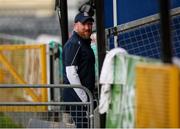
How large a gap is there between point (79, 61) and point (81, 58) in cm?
5

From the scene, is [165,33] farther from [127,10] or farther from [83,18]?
[127,10]

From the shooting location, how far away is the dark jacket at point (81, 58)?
27.5 ft

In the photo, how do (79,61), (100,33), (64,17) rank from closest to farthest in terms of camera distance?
(100,33) → (79,61) → (64,17)

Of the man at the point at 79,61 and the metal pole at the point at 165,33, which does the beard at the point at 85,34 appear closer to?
the man at the point at 79,61

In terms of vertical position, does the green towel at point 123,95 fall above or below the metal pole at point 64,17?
below

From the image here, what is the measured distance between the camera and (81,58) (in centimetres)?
848

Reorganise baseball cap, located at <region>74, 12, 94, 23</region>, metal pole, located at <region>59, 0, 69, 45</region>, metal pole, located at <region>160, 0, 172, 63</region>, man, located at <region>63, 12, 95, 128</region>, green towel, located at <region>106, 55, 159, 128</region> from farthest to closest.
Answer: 1. metal pole, located at <region>59, 0, 69, 45</region>
2. baseball cap, located at <region>74, 12, 94, 23</region>
3. man, located at <region>63, 12, 95, 128</region>
4. green towel, located at <region>106, 55, 159, 128</region>
5. metal pole, located at <region>160, 0, 172, 63</region>

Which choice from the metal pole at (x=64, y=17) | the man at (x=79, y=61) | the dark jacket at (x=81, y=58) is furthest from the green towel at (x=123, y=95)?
the metal pole at (x=64, y=17)

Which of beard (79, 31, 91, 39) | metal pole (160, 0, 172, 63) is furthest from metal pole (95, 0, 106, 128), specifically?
metal pole (160, 0, 172, 63)

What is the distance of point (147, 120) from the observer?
5.71m

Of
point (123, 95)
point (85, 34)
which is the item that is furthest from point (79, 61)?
point (123, 95)

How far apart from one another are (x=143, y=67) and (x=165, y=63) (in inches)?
7.4

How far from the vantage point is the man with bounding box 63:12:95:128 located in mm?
8352

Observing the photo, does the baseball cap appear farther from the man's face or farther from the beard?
the beard
